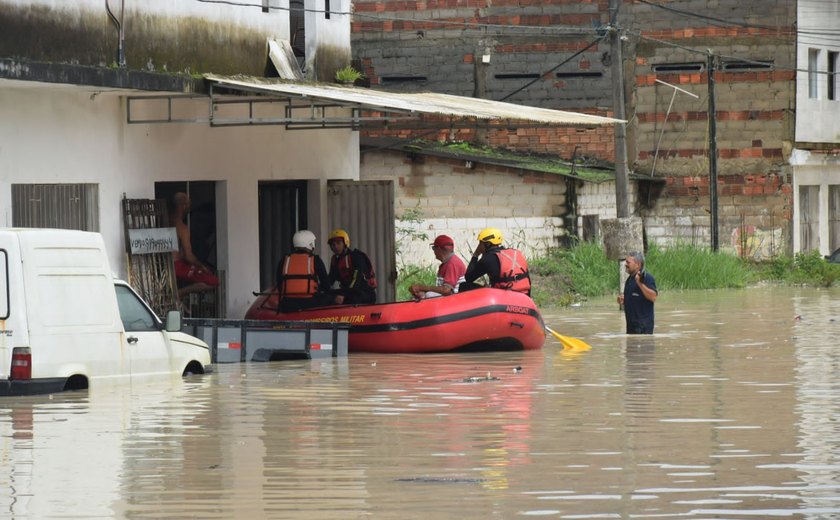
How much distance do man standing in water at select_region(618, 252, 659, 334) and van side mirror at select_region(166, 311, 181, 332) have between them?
24.8 ft

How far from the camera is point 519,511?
951 centimetres

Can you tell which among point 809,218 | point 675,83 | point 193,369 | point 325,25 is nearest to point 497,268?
point 193,369

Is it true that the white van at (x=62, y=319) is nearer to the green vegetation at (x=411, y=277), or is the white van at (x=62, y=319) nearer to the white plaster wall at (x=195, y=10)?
the white plaster wall at (x=195, y=10)

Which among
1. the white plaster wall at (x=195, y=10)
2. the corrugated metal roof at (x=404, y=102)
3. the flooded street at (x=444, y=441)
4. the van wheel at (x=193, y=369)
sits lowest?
the flooded street at (x=444, y=441)

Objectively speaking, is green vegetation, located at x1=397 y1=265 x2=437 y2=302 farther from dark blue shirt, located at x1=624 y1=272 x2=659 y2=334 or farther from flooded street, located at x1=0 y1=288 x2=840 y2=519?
flooded street, located at x1=0 y1=288 x2=840 y2=519

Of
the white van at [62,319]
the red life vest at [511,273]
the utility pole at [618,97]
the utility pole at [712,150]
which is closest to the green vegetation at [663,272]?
the utility pole at [712,150]

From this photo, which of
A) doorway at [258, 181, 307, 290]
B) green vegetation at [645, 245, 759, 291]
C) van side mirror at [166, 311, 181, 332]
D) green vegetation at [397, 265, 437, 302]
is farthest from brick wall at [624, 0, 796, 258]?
van side mirror at [166, 311, 181, 332]

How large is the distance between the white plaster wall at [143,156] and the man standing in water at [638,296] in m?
4.83

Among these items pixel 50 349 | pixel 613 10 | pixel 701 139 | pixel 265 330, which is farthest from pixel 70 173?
pixel 701 139

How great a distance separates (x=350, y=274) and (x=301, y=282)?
1.03 metres

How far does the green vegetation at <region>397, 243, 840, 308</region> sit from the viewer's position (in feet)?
100.0

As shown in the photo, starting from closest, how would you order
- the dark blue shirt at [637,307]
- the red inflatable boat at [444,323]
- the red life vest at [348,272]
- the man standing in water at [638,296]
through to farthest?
the red inflatable boat at [444,323]
the man standing in water at [638,296]
the dark blue shirt at [637,307]
the red life vest at [348,272]

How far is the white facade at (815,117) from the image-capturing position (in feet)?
122

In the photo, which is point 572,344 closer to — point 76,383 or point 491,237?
point 491,237
